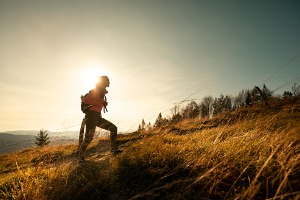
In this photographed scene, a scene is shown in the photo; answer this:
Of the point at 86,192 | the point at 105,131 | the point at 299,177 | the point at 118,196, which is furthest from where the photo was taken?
the point at 105,131

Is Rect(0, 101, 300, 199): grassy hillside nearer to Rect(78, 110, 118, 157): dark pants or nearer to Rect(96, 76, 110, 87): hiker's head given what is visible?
Rect(78, 110, 118, 157): dark pants

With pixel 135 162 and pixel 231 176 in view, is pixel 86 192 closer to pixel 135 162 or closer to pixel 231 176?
pixel 135 162

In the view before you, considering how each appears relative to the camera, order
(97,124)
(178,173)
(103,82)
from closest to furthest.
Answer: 1. (178,173)
2. (97,124)
3. (103,82)

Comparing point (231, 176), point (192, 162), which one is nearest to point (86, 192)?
point (192, 162)

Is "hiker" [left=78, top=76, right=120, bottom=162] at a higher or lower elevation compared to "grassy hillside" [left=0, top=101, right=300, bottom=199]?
higher

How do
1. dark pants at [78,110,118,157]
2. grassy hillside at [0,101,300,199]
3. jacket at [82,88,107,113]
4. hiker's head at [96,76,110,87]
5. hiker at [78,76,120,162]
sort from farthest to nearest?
hiker's head at [96,76,110,87]
jacket at [82,88,107,113]
hiker at [78,76,120,162]
dark pants at [78,110,118,157]
grassy hillside at [0,101,300,199]

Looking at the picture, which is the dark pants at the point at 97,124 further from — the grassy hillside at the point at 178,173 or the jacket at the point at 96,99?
the grassy hillside at the point at 178,173

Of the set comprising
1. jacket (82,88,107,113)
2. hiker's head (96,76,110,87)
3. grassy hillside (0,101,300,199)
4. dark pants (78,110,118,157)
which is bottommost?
grassy hillside (0,101,300,199)

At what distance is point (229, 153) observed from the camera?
2.82 metres

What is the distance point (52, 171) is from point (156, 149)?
1723mm

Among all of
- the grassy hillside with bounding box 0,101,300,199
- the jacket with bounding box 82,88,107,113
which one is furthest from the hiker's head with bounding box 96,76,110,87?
the grassy hillside with bounding box 0,101,300,199

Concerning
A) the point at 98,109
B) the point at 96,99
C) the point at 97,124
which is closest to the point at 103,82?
the point at 96,99

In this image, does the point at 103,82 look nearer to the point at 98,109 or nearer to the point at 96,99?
the point at 96,99

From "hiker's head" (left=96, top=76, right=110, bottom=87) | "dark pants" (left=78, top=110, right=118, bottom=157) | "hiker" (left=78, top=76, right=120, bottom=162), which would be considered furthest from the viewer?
"hiker's head" (left=96, top=76, right=110, bottom=87)
